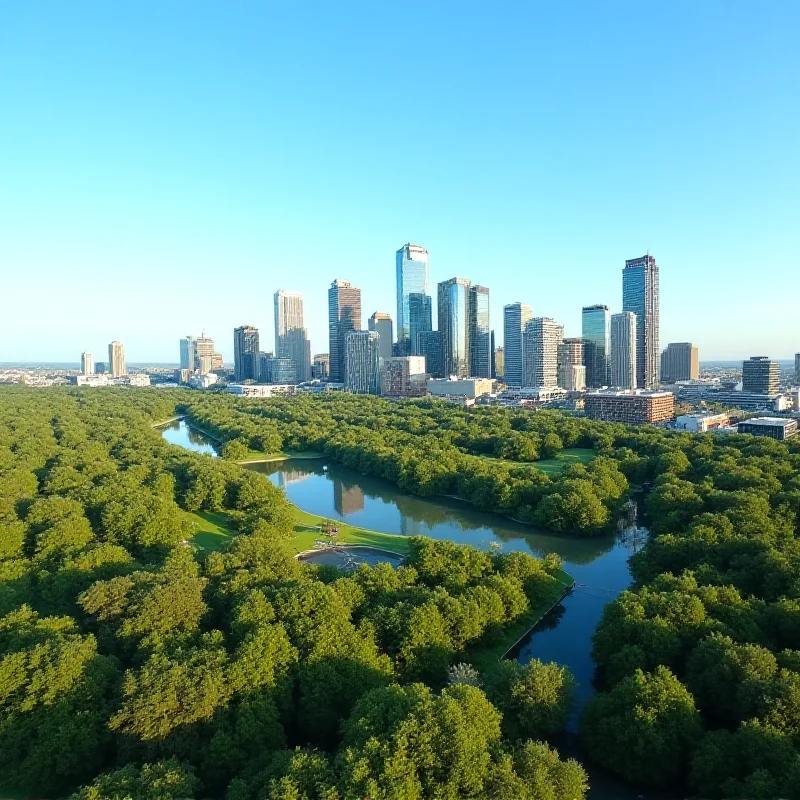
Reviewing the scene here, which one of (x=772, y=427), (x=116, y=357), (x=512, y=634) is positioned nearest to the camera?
(x=512, y=634)

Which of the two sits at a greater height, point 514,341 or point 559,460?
point 514,341

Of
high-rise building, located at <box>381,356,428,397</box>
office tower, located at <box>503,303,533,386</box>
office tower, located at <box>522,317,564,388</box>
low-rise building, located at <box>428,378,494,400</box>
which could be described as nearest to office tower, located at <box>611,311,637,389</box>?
office tower, located at <box>522,317,564,388</box>

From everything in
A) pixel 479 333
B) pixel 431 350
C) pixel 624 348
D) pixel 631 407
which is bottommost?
pixel 631 407

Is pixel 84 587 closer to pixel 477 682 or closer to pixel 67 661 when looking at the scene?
pixel 67 661

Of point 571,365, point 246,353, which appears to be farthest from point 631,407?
point 246,353

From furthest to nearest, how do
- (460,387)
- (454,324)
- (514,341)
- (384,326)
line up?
(384,326)
(454,324)
(514,341)
(460,387)

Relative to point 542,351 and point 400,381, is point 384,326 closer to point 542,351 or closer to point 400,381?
point 400,381

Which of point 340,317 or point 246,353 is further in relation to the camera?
point 246,353
